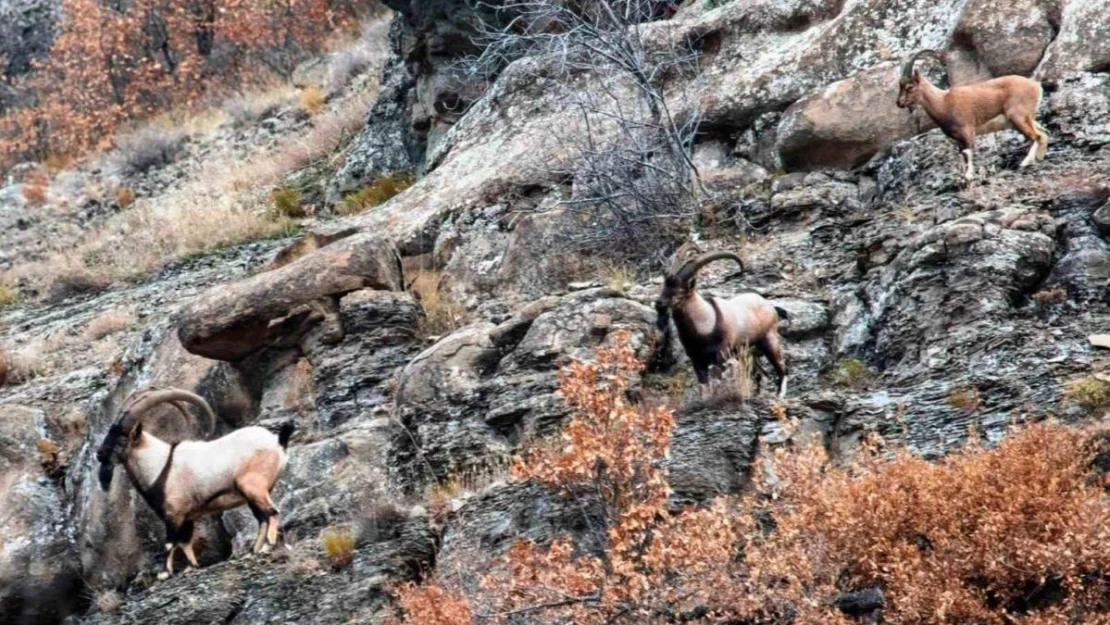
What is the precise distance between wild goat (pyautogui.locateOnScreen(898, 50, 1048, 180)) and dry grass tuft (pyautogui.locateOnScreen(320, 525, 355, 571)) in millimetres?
5922

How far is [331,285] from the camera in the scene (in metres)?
16.5

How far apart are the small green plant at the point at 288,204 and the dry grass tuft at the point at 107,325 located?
12.3ft

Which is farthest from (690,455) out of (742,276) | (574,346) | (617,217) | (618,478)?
(617,217)

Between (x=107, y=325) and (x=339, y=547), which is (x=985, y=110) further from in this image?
(x=107, y=325)

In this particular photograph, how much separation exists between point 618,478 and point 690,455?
0.94 m

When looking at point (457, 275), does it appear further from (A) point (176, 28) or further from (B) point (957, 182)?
(A) point (176, 28)

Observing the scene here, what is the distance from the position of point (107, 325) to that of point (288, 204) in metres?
4.44

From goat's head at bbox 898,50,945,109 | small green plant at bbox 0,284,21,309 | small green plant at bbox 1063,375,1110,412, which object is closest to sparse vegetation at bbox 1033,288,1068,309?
small green plant at bbox 1063,375,1110,412

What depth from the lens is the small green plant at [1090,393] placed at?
1151 cm

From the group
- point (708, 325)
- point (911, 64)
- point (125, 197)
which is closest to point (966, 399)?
point (708, 325)

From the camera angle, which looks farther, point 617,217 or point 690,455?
point 617,217

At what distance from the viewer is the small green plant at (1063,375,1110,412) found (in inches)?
453

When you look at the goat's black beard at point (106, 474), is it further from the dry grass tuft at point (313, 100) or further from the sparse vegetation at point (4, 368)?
the dry grass tuft at point (313, 100)

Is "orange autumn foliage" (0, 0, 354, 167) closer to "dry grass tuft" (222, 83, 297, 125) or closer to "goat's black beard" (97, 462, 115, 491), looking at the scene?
"dry grass tuft" (222, 83, 297, 125)
